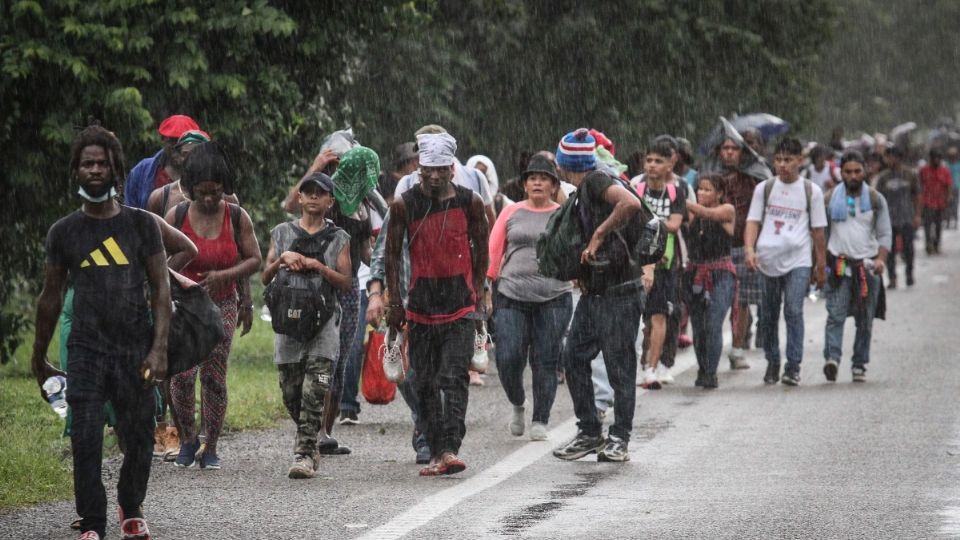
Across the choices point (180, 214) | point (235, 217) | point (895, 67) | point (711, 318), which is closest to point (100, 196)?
point (180, 214)

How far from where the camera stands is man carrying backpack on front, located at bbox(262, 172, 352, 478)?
31.7ft

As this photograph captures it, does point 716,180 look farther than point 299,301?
Yes

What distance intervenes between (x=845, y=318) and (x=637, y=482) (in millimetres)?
5768

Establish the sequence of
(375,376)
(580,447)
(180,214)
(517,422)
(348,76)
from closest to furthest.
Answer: (180,214), (580,447), (375,376), (517,422), (348,76)

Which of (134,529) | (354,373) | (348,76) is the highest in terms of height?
(348,76)

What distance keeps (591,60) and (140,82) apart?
13302 mm

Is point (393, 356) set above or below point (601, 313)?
below

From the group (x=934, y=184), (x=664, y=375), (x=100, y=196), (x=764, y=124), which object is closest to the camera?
(x=100, y=196)

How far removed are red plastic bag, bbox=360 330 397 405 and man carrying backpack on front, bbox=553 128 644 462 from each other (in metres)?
1.13

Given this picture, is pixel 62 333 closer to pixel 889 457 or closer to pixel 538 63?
pixel 889 457

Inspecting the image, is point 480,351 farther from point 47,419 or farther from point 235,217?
point 47,419

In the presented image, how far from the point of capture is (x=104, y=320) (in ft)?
24.1

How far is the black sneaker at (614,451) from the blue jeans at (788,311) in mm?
4444

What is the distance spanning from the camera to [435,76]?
2356 cm
